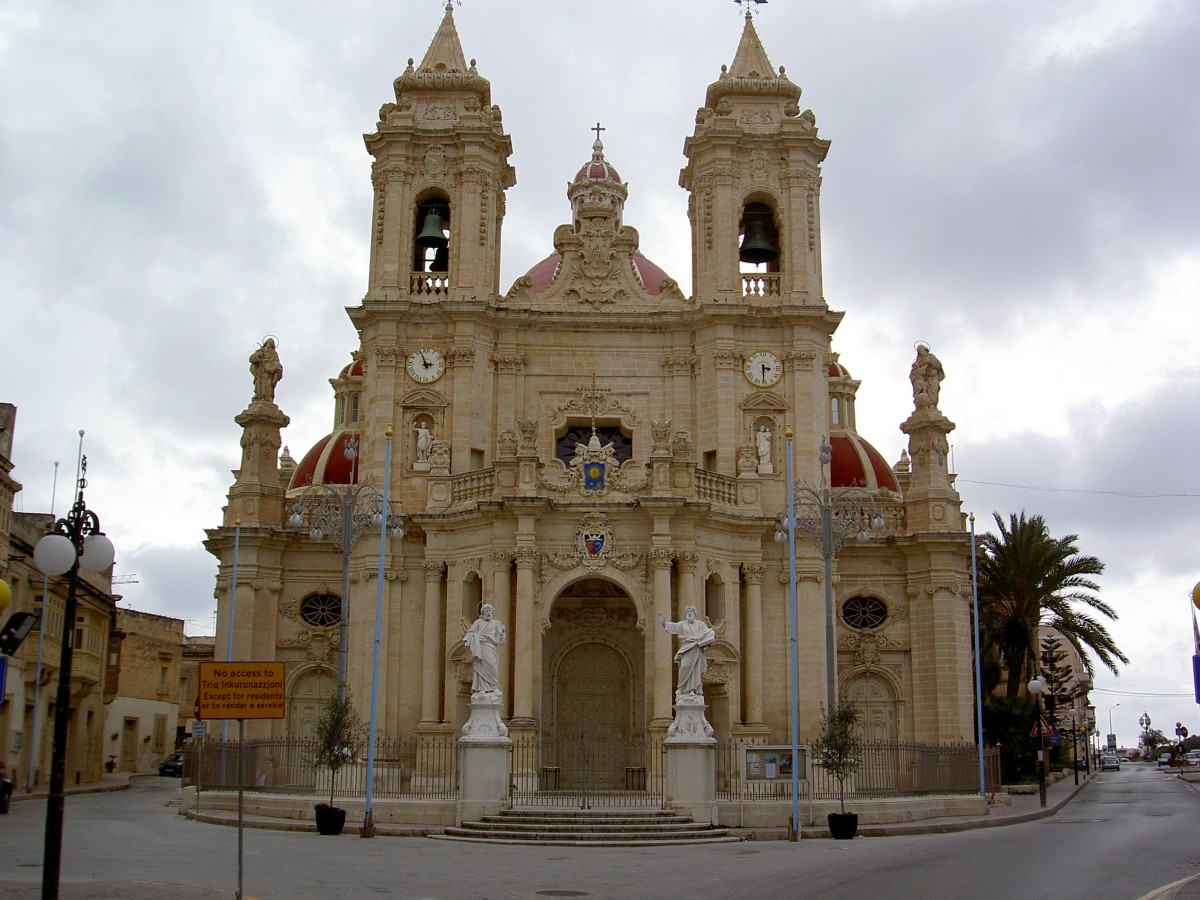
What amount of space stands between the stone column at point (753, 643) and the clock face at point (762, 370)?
5.51 metres

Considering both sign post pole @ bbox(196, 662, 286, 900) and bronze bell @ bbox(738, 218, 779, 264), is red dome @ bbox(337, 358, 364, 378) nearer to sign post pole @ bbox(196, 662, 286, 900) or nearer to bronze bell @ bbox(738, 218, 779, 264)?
bronze bell @ bbox(738, 218, 779, 264)

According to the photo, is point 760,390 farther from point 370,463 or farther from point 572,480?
point 370,463

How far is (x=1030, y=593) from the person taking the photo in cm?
4322

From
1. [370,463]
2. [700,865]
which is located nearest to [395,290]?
[370,463]

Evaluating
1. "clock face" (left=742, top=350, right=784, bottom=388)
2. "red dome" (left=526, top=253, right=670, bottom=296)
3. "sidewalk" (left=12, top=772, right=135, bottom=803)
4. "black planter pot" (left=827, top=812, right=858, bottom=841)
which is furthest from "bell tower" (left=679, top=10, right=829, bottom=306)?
"sidewalk" (left=12, top=772, right=135, bottom=803)

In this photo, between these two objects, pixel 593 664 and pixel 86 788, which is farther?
pixel 86 788

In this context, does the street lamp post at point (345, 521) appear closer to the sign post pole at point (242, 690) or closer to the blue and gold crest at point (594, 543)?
the blue and gold crest at point (594, 543)

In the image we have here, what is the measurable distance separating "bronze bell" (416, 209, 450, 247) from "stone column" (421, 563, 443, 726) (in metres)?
10.1

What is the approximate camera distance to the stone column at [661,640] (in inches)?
1216

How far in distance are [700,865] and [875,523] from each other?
987cm

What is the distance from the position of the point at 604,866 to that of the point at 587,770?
13237mm

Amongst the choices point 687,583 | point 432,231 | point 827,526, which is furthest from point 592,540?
point 432,231

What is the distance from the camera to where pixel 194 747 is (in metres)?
32.4

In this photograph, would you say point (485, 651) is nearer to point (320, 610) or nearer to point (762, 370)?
point (320, 610)
